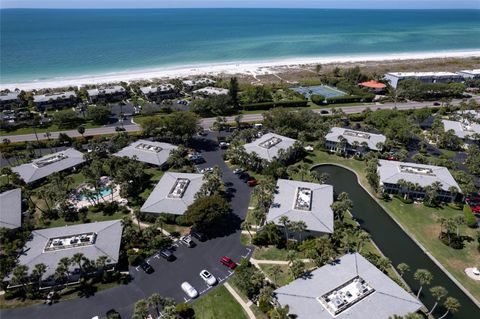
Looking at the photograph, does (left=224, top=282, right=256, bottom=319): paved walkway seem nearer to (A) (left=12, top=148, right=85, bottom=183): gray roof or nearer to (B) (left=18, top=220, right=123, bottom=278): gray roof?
(B) (left=18, top=220, right=123, bottom=278): gray roof

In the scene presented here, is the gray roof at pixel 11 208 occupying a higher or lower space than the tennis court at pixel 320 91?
lower

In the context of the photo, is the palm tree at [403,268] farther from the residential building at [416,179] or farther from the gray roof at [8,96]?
the gray roof at [8,96]

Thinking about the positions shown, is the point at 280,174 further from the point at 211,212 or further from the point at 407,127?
the point at 407,127

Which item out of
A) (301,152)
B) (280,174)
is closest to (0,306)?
(280,174)

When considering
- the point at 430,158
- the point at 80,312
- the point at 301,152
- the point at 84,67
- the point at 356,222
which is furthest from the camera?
the point at 84,67

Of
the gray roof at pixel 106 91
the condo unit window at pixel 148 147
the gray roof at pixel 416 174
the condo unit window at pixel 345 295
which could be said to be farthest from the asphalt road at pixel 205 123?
the condo unit window at pixel 345 295

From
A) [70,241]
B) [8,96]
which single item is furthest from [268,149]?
[8,96]

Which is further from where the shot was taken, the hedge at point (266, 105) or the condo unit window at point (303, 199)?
the hedge at point (266, 105)
